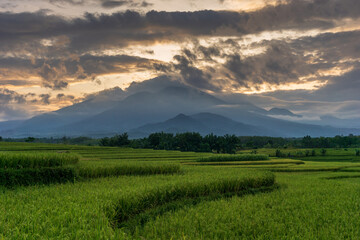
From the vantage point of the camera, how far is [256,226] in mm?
9148

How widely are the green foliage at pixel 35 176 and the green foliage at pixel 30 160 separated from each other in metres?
0.50

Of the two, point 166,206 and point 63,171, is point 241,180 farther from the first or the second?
point 63,171

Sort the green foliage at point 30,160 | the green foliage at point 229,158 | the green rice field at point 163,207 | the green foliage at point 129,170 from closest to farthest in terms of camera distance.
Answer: the green rice field at point 163,207, the green foliage at point 30,160, the green foliage at point 129,170, the green foliage at point 229,158

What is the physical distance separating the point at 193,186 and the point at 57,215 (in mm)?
7313

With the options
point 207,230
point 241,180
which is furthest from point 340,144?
point 207,230

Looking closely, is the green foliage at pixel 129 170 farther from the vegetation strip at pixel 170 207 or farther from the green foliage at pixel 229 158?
the green foliage at pixel 229 158

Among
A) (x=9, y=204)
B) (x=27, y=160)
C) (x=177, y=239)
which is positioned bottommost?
(x=177, y=239)

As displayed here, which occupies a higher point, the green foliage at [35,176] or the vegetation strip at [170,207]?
the green foliage at [35,176]

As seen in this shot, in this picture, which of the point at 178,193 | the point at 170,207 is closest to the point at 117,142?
the point at 178,193

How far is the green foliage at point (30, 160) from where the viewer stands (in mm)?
14092

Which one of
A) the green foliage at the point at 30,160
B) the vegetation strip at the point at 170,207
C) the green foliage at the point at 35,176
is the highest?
the green foliage at the point at 30,160

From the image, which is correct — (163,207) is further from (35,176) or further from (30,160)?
(30,160)

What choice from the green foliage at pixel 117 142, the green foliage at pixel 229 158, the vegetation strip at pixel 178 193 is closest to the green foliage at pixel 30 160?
the vegetation strip at pixel 178 193

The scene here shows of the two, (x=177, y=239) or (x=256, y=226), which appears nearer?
(x=177, y=239)
